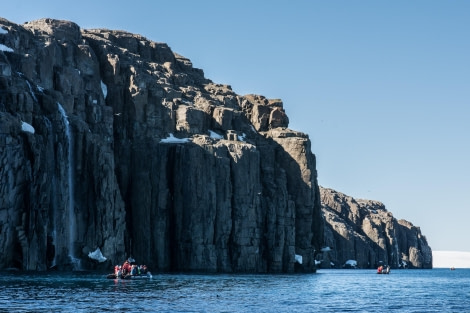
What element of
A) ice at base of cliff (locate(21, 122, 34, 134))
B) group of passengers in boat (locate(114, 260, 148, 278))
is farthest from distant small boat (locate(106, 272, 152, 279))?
ice at base of cliff (locate(21, 122, 34, 134))

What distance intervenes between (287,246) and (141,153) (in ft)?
130

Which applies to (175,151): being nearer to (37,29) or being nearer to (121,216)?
(121,216)

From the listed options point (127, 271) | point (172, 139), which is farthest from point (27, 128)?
point (172, 139)

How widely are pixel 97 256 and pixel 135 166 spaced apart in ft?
97.5

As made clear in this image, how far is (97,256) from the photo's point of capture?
5285 inches

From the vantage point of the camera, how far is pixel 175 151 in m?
160

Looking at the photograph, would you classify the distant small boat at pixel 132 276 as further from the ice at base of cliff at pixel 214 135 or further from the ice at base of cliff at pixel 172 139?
the ice at base of cliff at pixel 214 135

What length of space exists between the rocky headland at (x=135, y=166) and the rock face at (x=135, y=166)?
0.27 meters

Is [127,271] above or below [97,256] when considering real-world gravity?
below

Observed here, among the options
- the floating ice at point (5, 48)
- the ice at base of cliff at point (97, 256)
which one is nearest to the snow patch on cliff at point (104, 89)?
the floating ice at point (5, 48)

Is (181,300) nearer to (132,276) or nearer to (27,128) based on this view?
(132,276)

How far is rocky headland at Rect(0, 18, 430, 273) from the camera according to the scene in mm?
121306

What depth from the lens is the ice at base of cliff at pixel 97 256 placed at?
438ft

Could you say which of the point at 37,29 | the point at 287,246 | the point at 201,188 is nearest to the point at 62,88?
the point at 37,29
